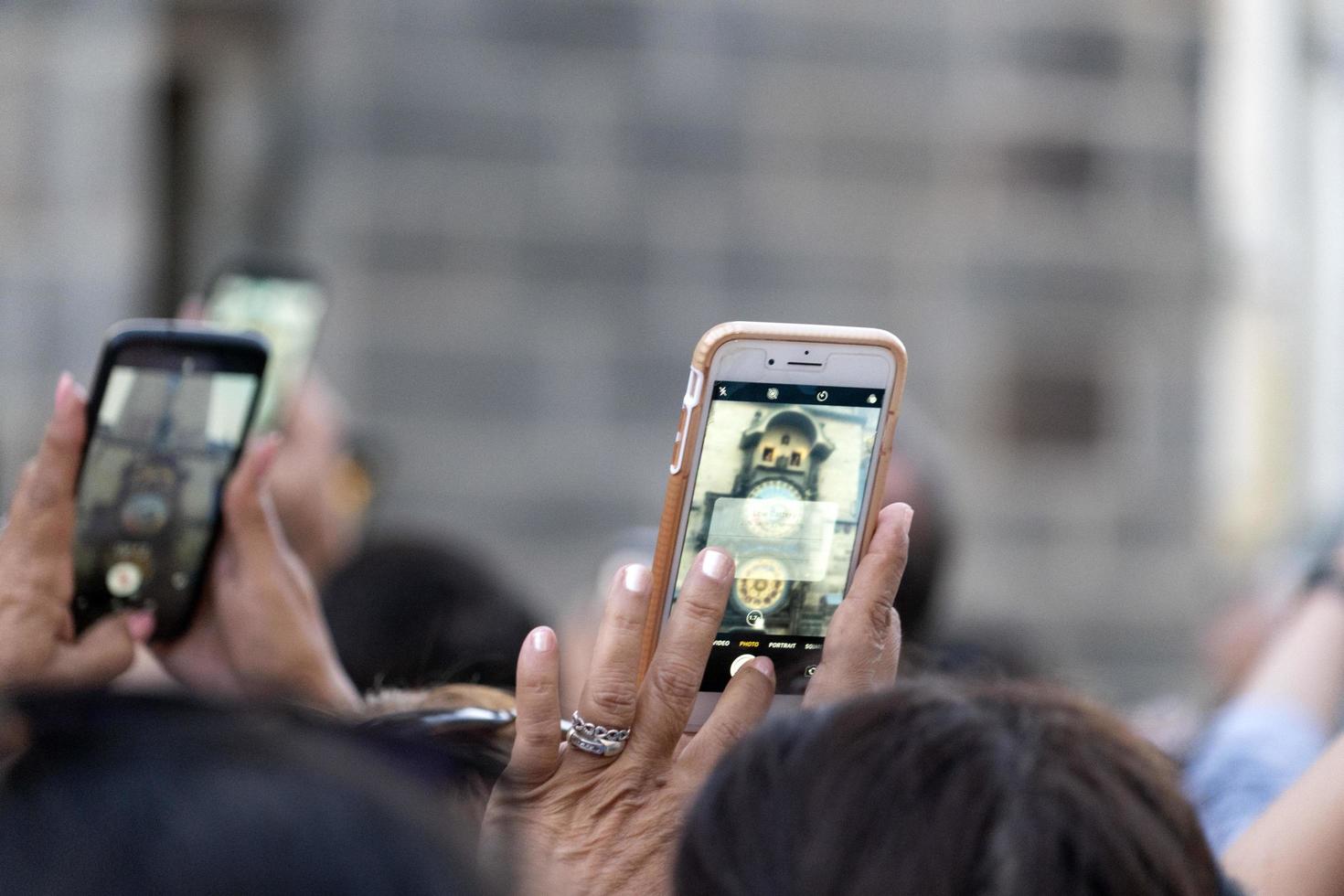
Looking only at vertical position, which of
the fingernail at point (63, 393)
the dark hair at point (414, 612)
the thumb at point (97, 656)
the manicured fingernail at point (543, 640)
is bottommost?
the dark hair at point (414, 612)

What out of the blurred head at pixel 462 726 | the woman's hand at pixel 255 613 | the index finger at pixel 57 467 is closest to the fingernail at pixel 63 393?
the index finger at pixel 57 467

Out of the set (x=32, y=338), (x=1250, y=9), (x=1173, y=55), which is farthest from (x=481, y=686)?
(x=1250, y=9)

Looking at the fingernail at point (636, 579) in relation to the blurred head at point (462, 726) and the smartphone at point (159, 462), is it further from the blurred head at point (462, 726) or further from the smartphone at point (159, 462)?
the smartphone at point (159, 462)

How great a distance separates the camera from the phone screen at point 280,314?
2453mm

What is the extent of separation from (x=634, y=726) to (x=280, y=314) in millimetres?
1378

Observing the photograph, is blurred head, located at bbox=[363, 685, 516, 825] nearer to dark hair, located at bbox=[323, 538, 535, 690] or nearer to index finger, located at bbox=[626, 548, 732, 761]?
index finger, located at bbox=[626, 548, 732, 761]

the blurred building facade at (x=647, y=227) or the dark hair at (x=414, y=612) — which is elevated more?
the blurred building facade at (x=647, y=227)

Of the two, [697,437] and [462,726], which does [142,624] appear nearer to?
[462,726]

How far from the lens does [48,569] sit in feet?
5.36

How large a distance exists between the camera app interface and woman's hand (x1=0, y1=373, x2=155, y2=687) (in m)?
0.05

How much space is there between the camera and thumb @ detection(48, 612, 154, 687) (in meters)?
1.64

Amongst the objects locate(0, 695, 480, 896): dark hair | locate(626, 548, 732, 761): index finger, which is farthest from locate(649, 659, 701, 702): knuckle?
locate(0, 695, 480, 896): dark hair

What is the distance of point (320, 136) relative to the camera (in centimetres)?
533

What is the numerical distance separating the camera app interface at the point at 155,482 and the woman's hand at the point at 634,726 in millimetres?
667
